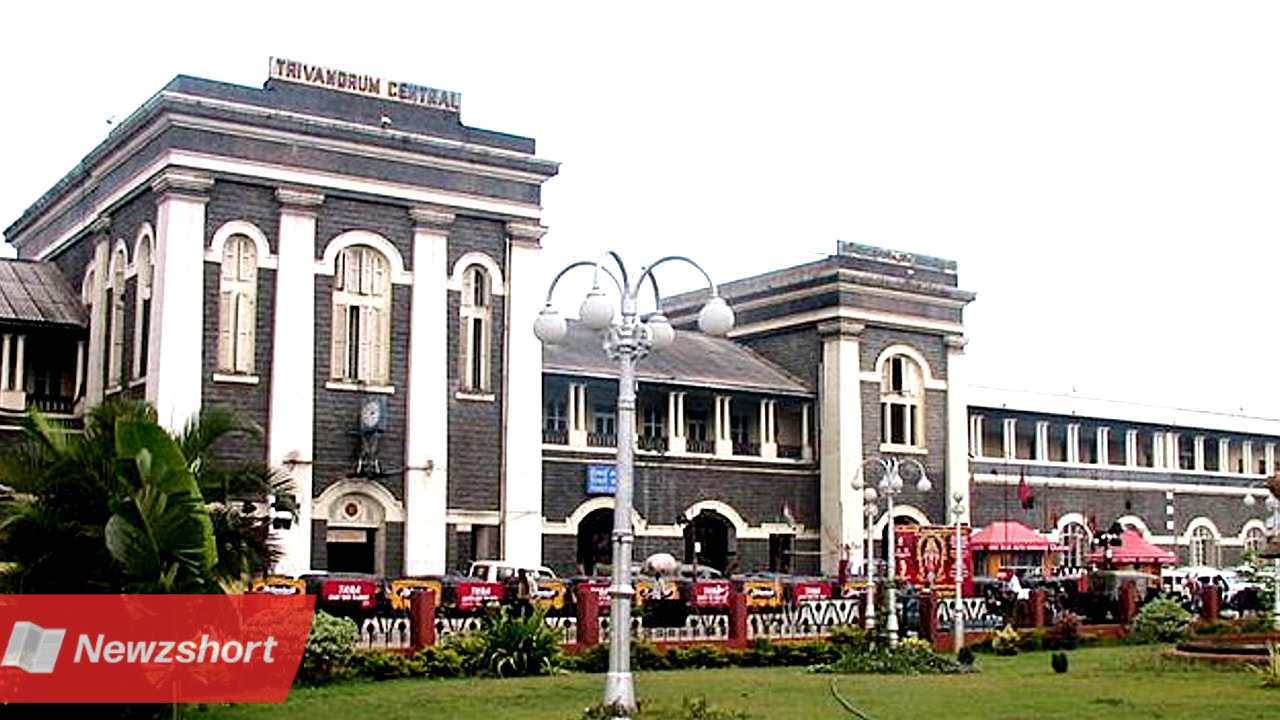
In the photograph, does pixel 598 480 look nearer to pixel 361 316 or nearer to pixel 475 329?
pixel 475 329

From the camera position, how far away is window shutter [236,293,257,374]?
33844mm

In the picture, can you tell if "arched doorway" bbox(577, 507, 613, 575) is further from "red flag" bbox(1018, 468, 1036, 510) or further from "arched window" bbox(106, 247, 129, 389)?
"red flag" bbox(1018, 468, 1036, 510)

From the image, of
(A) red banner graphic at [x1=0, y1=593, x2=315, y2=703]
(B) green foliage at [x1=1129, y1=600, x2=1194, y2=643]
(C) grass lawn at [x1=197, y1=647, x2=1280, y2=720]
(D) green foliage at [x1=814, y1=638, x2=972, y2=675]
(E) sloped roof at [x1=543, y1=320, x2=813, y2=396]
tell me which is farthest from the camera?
(E) sloped roof at [x1=543, y1=320, x2=813, y2=396]

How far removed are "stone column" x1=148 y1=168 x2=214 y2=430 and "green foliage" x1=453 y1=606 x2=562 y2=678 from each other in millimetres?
11293

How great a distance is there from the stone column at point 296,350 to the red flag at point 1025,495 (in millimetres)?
22984

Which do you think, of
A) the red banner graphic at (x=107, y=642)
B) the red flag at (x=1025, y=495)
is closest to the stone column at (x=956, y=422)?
the red flag at (x=1025, y=495)

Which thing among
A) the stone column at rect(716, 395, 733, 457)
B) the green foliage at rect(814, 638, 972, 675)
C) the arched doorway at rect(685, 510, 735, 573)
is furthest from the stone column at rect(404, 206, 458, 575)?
the green foliage at rect(814, 638, 972, 675)

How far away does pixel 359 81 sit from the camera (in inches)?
1384

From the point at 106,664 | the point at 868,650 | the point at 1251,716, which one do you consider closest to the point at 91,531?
the point at 106,664

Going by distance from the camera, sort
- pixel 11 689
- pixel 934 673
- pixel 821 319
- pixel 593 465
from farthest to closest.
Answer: pixel 821 319, pixel 593 465, pixel 934 673, pixel 11 689

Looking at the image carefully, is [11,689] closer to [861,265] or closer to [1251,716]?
[1251,716]

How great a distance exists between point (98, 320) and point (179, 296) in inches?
173

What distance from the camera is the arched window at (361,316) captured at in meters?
35.0

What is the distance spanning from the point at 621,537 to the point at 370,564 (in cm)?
1884
